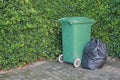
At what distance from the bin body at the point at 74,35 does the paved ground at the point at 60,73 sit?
331mm

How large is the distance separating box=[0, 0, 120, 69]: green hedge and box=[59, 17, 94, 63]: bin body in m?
0.50

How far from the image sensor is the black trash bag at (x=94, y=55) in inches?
234

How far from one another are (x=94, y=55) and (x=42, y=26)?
1420 mm

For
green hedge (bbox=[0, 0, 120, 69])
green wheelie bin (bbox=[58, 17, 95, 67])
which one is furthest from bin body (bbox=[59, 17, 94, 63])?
green hedge (bbox=[0, 0, 120, 69])

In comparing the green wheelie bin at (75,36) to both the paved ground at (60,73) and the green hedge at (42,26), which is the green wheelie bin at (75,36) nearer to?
the paved ground at (60,73)

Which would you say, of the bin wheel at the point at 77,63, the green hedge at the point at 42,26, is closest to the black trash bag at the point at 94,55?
the bin wheel at the point at 77,63

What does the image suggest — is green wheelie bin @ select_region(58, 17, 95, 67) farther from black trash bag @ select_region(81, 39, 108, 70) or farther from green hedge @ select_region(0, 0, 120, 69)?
green hedge @ select_region(0, 0, 120, 69)

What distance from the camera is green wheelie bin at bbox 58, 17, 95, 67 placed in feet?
19.7

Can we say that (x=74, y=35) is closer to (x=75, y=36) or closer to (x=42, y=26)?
(x=75, y=36)

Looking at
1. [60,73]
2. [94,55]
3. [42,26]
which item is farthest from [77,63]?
[42,26]

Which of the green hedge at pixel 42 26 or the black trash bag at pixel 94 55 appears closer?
the green hedge at pixel 42 26

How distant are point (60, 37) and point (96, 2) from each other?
1268mm

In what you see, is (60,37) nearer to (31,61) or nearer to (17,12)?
(31,61)

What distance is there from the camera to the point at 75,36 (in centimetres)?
602
